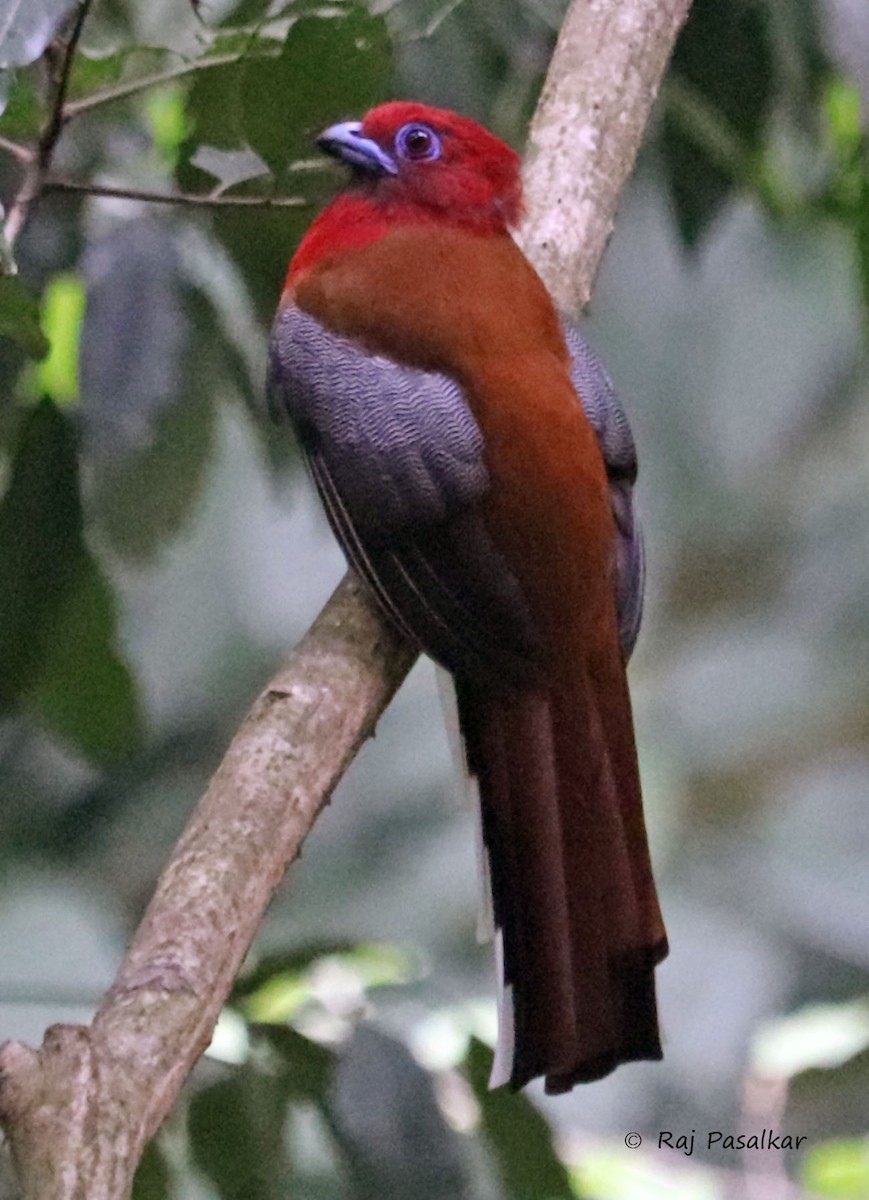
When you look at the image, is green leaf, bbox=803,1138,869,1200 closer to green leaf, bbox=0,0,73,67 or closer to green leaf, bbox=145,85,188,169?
green leaf, bbox=145,85,188,169

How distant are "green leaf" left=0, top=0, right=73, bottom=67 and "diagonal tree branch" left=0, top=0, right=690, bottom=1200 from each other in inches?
23.0

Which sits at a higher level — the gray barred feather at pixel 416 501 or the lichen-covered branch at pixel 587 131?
the lichen-covered branch at pixel 587 131

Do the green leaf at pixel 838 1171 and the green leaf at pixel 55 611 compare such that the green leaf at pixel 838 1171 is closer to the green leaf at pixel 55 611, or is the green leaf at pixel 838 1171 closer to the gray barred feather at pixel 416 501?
the gray barred feather at pixel 416 501

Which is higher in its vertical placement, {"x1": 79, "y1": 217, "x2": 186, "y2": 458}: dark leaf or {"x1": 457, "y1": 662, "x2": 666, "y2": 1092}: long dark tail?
{"x1": 79, "y1": 217, "x2": 186, "y2": 458}: dark leaf

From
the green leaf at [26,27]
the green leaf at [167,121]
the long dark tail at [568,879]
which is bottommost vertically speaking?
the long dark tail at [568,879]

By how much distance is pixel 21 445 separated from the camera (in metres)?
1.73

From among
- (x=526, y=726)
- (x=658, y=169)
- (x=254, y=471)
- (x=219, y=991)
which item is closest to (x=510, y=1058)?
(x=526, y=726)

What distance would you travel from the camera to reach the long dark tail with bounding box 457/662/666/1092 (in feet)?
5.08

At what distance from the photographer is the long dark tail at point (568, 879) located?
1.55 m

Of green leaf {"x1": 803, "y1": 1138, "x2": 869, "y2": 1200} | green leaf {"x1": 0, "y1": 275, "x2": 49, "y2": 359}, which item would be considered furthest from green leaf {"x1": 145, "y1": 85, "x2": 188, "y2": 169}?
green leaf {"x1": 803, "y1": 1138, "x2": 869, "y2": 1200}

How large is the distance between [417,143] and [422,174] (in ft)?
0.12

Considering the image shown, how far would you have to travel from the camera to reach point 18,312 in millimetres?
Answer: 1368

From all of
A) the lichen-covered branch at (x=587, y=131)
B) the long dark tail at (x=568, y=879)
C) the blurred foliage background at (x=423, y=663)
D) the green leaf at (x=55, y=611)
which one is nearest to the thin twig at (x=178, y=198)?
the blurred foliage background at (x=423, y=663)

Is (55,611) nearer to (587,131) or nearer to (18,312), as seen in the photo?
(18,312)
